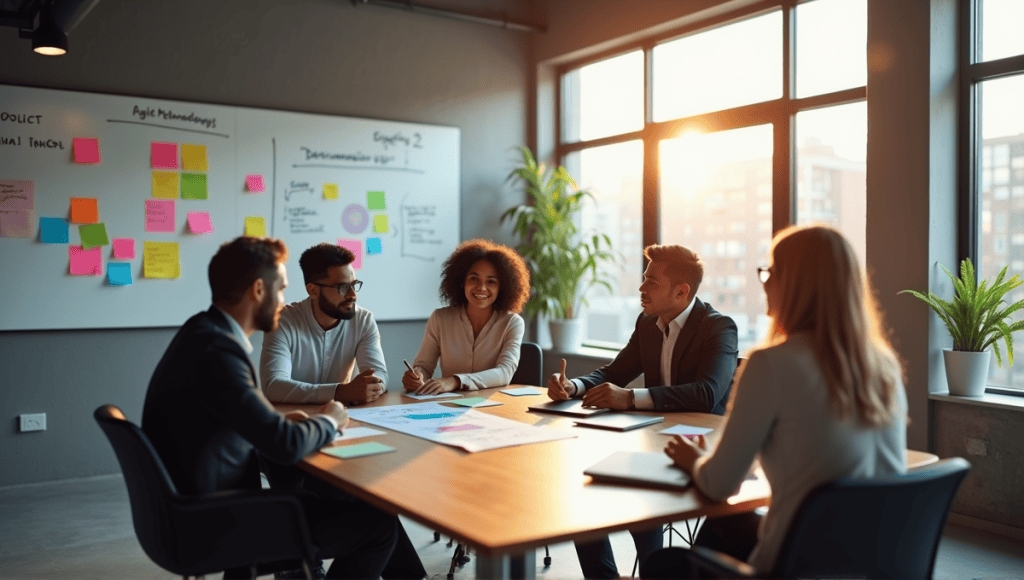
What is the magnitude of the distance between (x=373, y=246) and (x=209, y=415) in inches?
138

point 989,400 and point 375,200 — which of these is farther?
point 375,200

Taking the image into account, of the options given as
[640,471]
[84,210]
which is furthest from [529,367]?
[84,210]

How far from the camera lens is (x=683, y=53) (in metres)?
5.36

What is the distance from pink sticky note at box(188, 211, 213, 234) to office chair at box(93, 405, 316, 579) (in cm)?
301

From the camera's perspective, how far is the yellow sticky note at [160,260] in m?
4.64

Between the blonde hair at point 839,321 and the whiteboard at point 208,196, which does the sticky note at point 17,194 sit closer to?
the whiteboard at point 208,196

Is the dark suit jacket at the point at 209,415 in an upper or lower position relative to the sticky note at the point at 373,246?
lower

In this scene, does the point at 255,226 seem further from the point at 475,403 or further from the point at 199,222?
the point at 475,403

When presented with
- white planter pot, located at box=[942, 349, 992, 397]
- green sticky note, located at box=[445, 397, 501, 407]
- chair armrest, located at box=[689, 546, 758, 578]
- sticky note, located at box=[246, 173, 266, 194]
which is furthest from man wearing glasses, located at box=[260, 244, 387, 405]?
white planter pot, located at box=[942, 349, 992, 397]

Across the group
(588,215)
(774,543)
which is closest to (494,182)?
(588,215)

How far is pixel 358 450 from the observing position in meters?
2.05

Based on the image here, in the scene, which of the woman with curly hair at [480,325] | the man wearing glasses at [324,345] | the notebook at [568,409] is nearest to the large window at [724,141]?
the woman with curly hair at [480,325]

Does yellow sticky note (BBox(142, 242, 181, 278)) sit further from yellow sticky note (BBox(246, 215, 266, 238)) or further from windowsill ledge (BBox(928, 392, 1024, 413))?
windowsill ledge (BBox(928, 392, 1024, 413))

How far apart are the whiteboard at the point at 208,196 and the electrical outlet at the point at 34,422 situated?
1.60 ft
